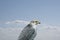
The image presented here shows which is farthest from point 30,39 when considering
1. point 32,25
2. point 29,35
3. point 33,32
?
point 32,25

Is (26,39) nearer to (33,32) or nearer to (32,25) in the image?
(33,32)

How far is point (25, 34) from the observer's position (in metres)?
7.34

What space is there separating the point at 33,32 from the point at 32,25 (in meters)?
1.10

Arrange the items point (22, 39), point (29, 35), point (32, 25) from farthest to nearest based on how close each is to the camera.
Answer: point (32, 25), point (29, 35), point (22, 39)

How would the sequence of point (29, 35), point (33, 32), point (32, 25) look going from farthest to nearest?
1. point (32, 25)
2. point (33, 32)
3. point (29, 35)

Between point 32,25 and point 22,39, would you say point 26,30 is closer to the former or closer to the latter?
point 22,39

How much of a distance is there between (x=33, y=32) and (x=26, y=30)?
81cm

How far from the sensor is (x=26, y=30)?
7801 mm

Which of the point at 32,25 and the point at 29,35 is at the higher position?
the point at 32,25

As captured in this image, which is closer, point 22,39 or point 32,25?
point 22,39

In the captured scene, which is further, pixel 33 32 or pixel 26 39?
pixel 33 32

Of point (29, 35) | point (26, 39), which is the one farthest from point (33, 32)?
point (26, 39)

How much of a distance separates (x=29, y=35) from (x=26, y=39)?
1.71 feet

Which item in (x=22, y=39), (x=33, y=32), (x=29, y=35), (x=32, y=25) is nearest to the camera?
(x=22, y=39)
